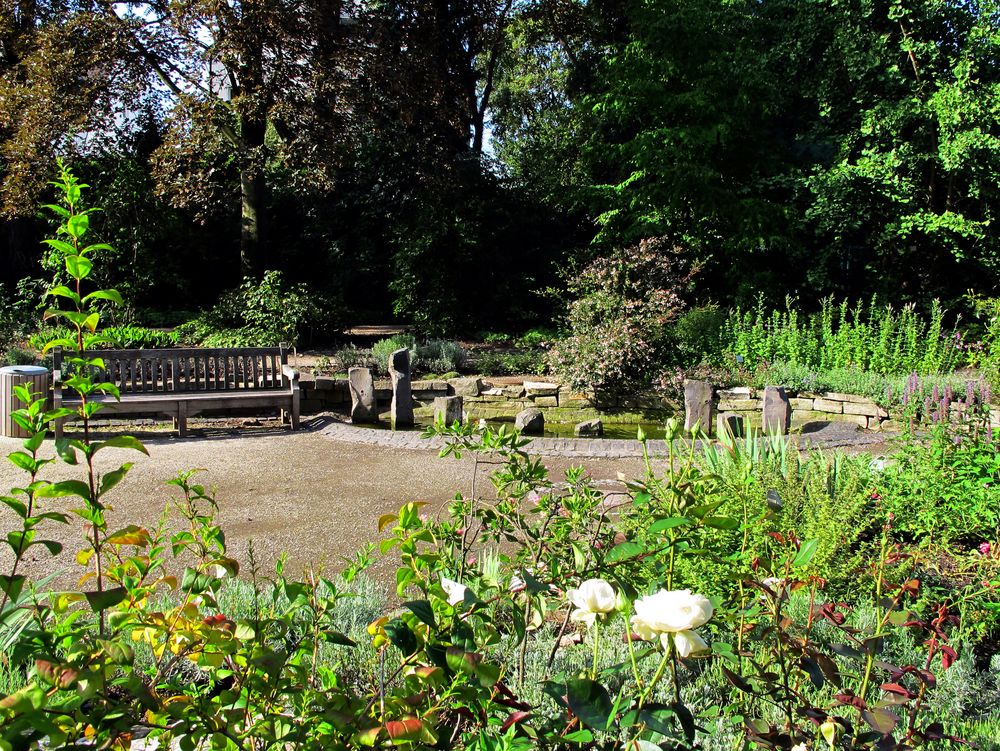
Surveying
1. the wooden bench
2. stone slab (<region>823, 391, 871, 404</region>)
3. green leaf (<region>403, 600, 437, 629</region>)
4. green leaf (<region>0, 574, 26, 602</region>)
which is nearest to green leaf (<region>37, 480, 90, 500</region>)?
green leaf (<region>0, 574, 26, 602</region>)

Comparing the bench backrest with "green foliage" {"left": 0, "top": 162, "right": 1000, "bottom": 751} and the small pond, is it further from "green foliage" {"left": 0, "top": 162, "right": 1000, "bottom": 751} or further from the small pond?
"green foliage" {"left": 0, "top": 162, "right": 1000, "bottom": 751}

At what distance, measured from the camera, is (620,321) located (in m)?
9.38

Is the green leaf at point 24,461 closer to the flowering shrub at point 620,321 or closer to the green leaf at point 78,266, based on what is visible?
the green leaf at point 78,266

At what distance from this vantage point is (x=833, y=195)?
12.8m

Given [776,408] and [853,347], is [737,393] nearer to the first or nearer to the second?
[776,408]

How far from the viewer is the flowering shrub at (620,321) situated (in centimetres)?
899

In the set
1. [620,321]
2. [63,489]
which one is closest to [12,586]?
[63,489]

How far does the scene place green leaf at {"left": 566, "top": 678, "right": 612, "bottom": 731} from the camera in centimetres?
115

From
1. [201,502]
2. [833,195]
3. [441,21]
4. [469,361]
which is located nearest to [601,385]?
[469,361]

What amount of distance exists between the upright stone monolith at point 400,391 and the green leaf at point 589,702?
7.20m

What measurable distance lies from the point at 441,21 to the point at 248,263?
6121mm

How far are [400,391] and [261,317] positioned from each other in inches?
166

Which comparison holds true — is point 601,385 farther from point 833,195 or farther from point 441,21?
point 441,21

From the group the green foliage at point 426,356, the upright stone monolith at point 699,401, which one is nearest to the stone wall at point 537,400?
the upright stone monolith at point 699,401
